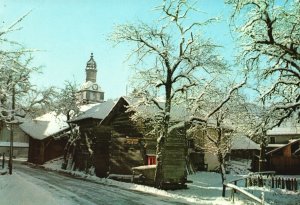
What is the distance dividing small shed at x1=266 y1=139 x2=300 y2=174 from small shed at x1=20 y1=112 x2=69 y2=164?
94.4 feet

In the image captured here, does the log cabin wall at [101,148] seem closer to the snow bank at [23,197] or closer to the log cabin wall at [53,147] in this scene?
the log cabin wall at [53,147]

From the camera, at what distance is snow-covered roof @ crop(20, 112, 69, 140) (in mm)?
54188

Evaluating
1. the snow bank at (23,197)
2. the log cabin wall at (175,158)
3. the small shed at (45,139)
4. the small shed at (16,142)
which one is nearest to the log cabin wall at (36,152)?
the small shed at (45,139)

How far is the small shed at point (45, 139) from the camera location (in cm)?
5381

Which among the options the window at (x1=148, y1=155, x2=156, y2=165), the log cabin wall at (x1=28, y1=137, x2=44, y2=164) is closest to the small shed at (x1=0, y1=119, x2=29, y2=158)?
the log cabin wall at (x1=28, y1=137, x2=44, y2=164)

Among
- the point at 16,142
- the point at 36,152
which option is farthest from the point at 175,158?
the point at 16,142

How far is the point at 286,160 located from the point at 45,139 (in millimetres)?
34312

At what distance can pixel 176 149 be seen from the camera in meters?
32.1

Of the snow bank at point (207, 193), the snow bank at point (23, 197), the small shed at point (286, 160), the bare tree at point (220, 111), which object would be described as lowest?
the snow bank at point (207, 193)

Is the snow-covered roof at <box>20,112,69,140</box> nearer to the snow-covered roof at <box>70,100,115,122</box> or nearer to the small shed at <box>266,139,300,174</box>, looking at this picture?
the snow-covered roof at <box>70,100,115,122</box>

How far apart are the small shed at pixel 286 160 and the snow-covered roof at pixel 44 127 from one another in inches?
1144

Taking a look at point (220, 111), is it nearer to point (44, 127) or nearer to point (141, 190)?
point (141, 190)

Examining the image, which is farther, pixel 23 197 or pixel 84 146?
pixel 84 146

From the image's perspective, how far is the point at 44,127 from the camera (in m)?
58.8
